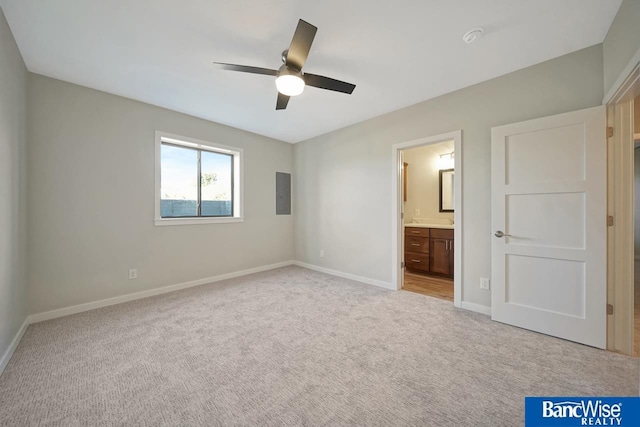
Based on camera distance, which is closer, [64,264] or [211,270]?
[64,264]

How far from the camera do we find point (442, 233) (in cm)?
412

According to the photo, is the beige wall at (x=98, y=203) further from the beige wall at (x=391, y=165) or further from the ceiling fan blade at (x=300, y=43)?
the ceiling fan blade at (x=300, y=43)

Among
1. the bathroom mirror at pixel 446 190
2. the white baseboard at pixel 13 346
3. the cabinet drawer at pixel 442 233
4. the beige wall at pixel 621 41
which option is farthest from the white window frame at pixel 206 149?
the beige wall at pixel 621 41

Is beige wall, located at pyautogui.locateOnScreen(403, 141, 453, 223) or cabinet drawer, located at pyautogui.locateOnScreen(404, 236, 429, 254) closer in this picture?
cabinet drawer, located at pyautogui.locateOnScreen(404, 236, 429, 254)

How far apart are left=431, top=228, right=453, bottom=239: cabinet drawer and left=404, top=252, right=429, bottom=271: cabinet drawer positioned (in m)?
0.41

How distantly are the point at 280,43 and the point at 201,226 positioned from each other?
289 centimetres

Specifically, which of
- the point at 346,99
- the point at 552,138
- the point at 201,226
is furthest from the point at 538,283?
the point at 201,226

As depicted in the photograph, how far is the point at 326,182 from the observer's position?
177 inches

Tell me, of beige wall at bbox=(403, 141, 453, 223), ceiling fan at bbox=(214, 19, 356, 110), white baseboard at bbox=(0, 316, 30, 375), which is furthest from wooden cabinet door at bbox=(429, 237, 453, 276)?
white baseboard at bbox=(0, 316, 30, 375)

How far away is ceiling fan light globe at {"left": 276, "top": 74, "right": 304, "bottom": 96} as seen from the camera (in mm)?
1993

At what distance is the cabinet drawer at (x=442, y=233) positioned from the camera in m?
4.03

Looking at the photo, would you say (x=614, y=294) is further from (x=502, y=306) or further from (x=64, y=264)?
(x=64, y=264)

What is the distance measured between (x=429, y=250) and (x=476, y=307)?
1.60m

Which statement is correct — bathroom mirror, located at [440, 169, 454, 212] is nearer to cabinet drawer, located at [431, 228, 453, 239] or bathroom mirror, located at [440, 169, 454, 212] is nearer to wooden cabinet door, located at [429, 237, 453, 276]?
cabinet drawer, located at [431, 228, 453, 239]
